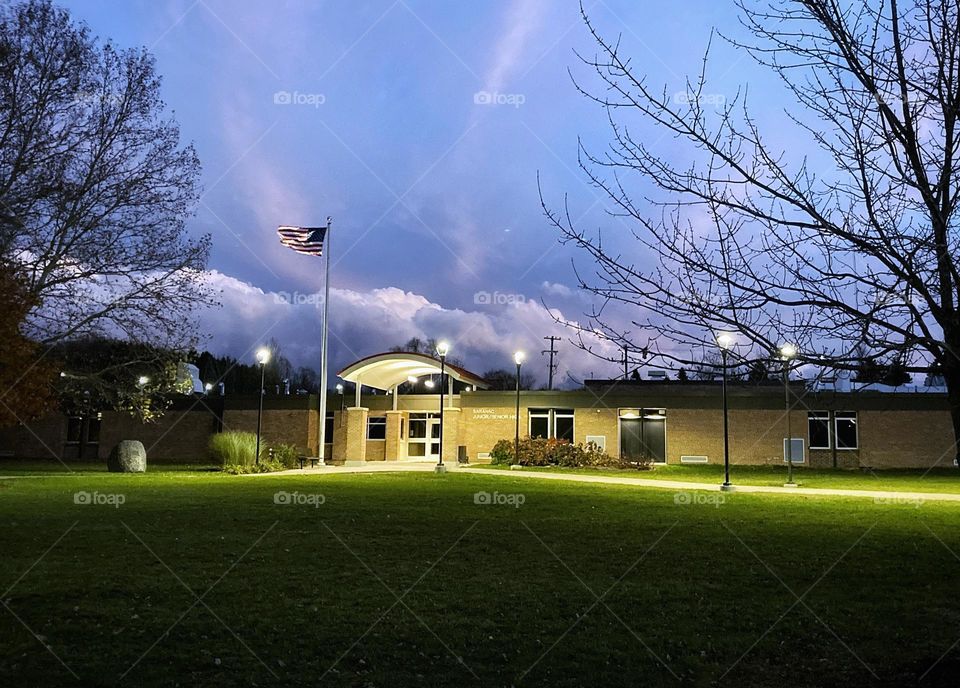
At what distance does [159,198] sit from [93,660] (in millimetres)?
18400

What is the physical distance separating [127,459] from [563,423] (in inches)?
772

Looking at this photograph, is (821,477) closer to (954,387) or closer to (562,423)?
(562,423)

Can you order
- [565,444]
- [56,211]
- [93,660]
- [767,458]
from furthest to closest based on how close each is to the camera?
[767,458] < [565,444] < [56,211] < [93,660]

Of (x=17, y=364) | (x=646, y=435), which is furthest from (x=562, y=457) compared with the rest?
(x=17, y=364)

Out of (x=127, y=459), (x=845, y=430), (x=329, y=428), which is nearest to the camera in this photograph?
(x=127, y=459)

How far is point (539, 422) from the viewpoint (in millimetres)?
38250

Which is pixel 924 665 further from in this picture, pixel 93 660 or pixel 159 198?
pixel 159 198

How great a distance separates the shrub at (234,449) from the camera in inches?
1125

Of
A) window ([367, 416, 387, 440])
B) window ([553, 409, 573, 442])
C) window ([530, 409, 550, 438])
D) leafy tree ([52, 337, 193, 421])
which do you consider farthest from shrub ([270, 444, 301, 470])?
window ([553, 409, 573, 442])

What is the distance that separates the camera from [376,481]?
23469mm

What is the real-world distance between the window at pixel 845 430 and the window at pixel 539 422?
13322 millimetres

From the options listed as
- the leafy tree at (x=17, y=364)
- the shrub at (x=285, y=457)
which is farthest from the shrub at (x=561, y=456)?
the leafy tree at (x=17, y=364)

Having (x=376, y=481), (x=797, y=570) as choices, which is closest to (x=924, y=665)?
(x=797, y=570)

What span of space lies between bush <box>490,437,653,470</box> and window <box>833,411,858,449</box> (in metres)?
10.0
